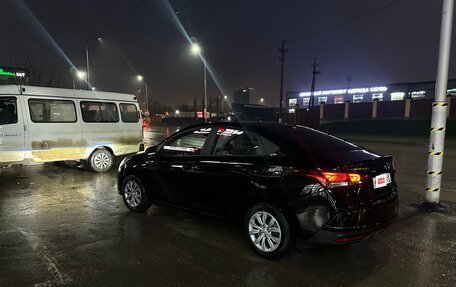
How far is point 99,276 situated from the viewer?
3686mm

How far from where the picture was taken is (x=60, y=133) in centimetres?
934

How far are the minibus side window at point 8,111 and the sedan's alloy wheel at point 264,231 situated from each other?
281 inches

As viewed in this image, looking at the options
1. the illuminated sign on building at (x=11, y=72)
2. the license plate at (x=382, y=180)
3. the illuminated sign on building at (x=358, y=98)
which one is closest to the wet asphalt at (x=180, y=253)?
the license plate at (x=382, y=180)

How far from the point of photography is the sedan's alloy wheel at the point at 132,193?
236 inches

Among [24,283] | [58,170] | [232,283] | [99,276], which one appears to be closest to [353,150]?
[232,283]

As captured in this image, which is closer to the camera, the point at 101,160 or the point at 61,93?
the point at 61,93

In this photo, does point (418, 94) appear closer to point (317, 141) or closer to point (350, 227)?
point (317, 141)

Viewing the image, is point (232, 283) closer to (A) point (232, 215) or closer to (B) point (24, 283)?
(A) point (232, 215)

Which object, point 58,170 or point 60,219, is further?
point 58,170

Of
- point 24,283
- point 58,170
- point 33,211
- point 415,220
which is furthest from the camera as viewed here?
point 58,170

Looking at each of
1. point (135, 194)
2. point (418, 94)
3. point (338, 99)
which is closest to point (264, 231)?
point (135, 194)

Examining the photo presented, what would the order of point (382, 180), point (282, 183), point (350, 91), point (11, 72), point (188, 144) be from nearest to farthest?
point (282, 183) < point (382, 180) < point (188, 144) < point (11, 72) < point (350, 91)

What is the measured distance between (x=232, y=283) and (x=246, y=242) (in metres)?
1.09

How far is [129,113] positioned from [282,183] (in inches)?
334
